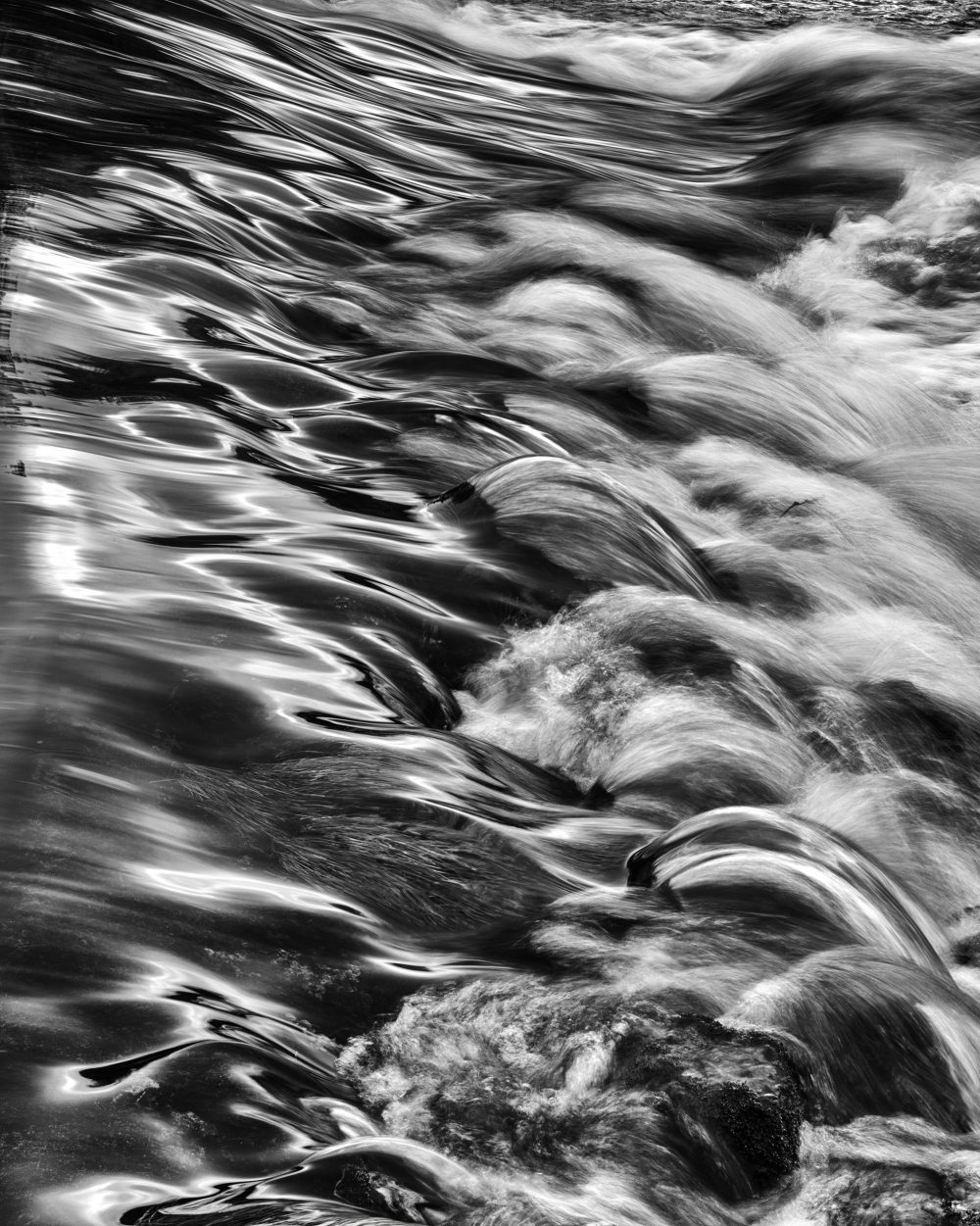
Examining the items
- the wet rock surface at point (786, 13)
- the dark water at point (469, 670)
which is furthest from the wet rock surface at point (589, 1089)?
the wet rock surface at point (786, 13)

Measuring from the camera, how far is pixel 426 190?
7418 millimetres

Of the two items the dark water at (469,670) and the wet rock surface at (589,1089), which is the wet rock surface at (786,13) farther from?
the wet rock surface at (589,1089)

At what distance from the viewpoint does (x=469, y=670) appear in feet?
12.4

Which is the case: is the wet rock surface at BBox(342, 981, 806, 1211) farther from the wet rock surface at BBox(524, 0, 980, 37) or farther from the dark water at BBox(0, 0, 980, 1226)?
the wet rock surface at BBox(524, 0, 980, 37)

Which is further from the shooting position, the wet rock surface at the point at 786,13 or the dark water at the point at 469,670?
the wet rock surface at the point at 786,13

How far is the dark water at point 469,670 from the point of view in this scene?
7.89ft

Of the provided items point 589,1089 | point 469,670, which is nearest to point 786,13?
point 469,670

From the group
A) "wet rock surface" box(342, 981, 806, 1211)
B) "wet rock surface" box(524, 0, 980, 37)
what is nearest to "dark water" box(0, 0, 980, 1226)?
"wet rock surface" box(342, 981, 806, 1211)

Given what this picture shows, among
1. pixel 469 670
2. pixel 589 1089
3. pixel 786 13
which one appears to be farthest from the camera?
pixel 786 13

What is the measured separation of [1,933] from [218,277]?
368 cm

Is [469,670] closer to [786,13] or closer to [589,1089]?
[589,1089]

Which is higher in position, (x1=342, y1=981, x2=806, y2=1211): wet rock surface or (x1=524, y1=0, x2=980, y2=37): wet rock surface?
(x1=524, y1=0, x2=980, y2=37): wet rock surface

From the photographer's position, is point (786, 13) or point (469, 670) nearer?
point (469, 670)

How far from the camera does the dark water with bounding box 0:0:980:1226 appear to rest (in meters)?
2.41
